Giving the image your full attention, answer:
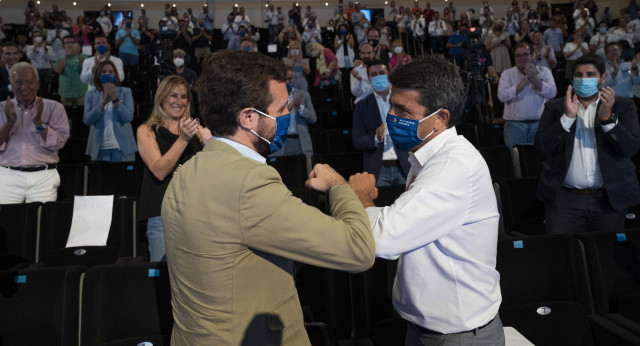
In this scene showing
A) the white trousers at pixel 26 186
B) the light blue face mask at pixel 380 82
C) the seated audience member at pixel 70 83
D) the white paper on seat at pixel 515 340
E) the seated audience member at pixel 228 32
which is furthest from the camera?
the seated audience member at pixel 228 32

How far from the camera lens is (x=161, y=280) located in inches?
90.5

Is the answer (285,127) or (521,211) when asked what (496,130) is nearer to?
(521,211)

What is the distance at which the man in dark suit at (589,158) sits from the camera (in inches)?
118

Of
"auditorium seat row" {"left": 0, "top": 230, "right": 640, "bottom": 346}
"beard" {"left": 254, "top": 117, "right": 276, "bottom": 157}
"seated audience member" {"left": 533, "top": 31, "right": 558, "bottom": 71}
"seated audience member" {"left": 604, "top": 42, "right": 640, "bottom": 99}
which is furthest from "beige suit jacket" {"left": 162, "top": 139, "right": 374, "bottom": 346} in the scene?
"seated audience member" {"left": 533, "top": 31, "right": 558, "bottom": 71}

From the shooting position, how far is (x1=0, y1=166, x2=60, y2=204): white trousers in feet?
11.9

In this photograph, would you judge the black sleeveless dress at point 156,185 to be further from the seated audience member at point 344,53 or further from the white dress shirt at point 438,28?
the white dress shirt at point 438,28

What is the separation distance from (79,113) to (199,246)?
7.04 meters

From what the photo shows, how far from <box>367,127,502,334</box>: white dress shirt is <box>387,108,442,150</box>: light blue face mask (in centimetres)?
11

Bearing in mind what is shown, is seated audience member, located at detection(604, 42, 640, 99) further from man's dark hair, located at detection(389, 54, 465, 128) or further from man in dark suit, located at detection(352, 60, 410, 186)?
man's dark hair, located at detection(389, 54, 465, 128)

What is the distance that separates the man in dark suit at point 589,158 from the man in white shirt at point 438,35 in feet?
30.1

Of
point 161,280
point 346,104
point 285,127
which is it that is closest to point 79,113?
point 346,104

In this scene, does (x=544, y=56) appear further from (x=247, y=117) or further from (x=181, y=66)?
(x=247, y=117)

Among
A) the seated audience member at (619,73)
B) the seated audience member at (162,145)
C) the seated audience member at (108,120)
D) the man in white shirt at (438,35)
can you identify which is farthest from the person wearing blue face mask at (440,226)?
the man in white shirt at (438,35)

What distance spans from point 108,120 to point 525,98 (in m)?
4.32
